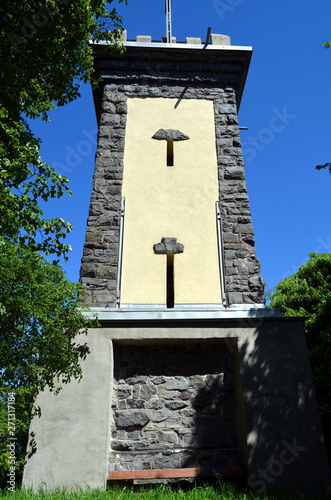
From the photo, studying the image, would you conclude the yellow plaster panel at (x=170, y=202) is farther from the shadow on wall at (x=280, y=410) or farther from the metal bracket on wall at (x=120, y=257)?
the shadow on wall at (x=280, y=410)

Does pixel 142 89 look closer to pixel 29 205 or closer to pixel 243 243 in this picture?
pixel 243 243

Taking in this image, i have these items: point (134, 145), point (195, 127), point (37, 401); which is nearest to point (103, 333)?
point (37, 401)

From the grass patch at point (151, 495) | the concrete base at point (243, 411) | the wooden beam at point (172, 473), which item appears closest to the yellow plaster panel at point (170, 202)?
the concrete base at point (243, 411)

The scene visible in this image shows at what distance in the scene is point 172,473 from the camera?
514cm

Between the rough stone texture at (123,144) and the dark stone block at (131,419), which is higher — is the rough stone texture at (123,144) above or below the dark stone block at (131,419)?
above

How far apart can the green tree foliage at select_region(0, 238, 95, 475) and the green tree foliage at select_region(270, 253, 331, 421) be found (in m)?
4.08

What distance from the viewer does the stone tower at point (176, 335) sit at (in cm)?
520

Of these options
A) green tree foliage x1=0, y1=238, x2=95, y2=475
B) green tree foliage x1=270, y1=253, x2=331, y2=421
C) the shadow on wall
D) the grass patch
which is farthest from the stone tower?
green tree foliage x1=270, y1=253, x2=331, y2=421

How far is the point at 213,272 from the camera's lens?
6.63 metres

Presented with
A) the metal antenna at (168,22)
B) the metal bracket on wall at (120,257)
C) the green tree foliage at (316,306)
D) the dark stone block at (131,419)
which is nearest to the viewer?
the dark stone block at (131,419)

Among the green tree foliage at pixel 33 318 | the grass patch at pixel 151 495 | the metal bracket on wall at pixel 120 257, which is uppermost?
the metal bracket on wall at pixel 120 257

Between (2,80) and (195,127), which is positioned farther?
(195,127)

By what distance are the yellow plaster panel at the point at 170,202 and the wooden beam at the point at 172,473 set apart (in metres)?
2.31

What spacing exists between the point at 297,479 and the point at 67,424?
2.96 meters
